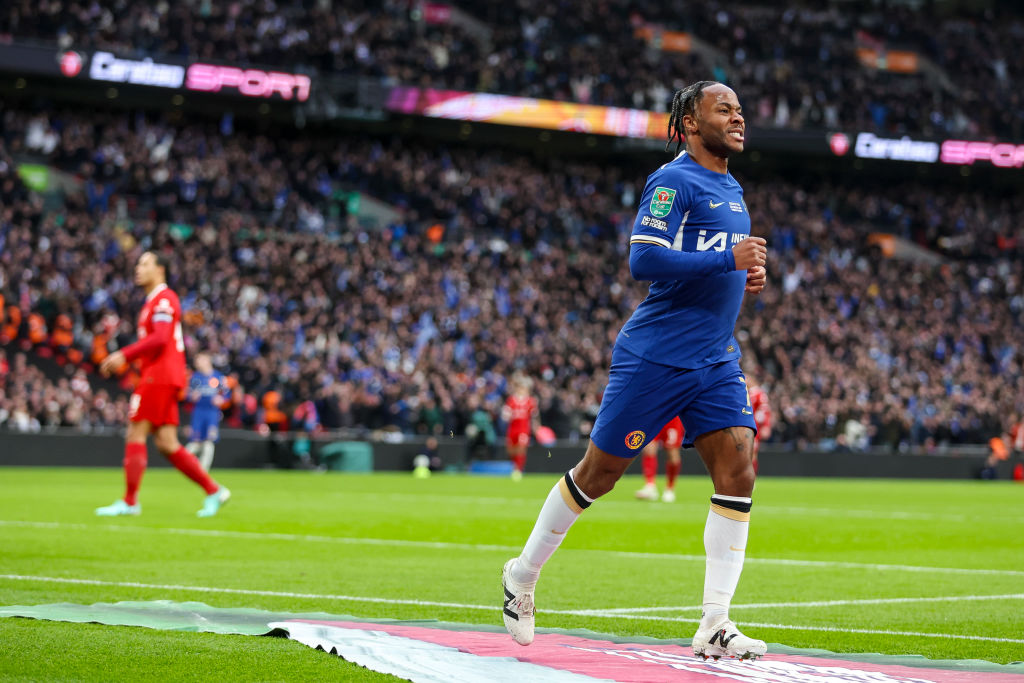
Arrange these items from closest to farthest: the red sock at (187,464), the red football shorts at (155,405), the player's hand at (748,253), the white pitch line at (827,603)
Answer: the player's hand at (748,253)
the white pitch line at (827,603)
the red football shorts at (155,405)
the red sock at (187,464)

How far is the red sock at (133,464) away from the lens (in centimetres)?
1300

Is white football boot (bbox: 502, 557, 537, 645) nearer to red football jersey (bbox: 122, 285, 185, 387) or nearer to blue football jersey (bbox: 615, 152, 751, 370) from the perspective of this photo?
blue football jersey (bbox: 615, 152, 751, 370)

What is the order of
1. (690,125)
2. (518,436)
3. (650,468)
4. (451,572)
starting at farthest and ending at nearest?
(518,436) → (650,468) → (451,572) → (690,125)

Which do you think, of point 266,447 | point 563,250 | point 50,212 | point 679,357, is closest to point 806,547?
point 679,357

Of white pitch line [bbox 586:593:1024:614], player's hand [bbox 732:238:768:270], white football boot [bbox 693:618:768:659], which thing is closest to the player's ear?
player's hand [bbox 732:238:768:270]

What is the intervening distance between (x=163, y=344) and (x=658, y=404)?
7.88m

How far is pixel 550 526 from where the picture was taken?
580cm

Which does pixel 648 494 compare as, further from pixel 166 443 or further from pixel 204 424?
pixel 166 443

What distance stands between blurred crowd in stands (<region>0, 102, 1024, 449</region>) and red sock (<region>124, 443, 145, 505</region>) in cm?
1350

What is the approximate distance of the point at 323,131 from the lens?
135 ft

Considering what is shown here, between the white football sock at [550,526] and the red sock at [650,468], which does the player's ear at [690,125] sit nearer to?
the white football sock at [550,526]

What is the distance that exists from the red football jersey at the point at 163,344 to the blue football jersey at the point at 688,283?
299 inches

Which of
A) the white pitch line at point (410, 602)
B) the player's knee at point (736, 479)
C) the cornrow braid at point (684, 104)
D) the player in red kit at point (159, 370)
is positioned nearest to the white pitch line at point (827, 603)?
the white pitch line at point (410, 602)

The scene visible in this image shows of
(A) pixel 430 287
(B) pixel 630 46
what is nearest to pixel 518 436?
(A) pixel 430 287
